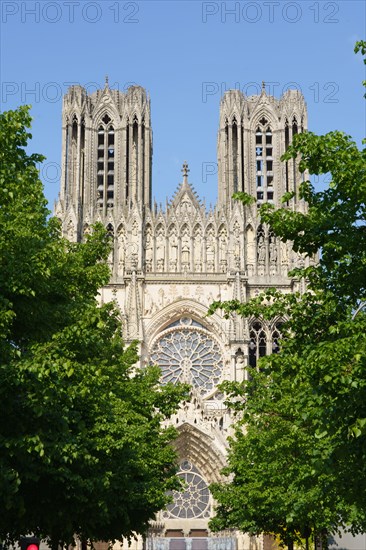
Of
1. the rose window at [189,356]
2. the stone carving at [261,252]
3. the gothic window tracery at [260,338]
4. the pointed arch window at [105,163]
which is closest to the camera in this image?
the rose window at [189,356]

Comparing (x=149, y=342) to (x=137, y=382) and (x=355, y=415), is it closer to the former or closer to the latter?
(x=137, y=382)

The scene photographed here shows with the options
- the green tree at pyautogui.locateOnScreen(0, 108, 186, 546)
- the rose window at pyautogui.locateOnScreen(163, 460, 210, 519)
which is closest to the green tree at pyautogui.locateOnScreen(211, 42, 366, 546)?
the green tree at pyautogui.locateOnScreen(0, 108, 186, 546)

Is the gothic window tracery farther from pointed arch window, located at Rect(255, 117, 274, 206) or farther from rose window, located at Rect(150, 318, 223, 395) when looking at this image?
pointed arch window, located at Rect(255, 117, 274, 206)

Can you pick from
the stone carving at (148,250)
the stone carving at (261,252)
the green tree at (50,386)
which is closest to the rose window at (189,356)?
the stone carving at (148,250)

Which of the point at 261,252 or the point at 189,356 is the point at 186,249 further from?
the point at 189,356

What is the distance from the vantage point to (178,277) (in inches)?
2036

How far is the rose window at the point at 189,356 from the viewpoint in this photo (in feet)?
167

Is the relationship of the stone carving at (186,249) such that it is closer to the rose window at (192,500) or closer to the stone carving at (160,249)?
the stone carving at (160,249)

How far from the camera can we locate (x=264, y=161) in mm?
56156

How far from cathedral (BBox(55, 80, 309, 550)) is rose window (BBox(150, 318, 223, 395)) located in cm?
6

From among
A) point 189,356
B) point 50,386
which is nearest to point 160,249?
point 189,356

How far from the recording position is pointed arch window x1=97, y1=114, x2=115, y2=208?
54.9 m

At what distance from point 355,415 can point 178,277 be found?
38506mm

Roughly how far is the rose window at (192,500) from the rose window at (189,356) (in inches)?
182
